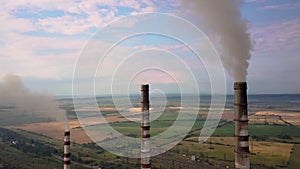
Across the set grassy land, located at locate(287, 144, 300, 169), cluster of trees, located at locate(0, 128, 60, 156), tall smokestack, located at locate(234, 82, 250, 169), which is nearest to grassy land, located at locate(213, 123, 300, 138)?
grassy land, located at locate(287, 144, 300, 169)

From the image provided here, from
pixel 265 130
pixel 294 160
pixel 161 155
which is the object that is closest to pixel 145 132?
pixel 294 160

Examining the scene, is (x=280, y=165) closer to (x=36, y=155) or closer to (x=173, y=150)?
(x=173, y=150)

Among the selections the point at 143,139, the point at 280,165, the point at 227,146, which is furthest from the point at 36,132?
the point at 143,139

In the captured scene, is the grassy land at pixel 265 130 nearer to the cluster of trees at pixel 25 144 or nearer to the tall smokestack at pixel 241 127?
the cluster of trees at pixel 25 144

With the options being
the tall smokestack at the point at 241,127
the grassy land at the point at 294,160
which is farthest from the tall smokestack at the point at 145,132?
the grassy land at the point at 294,160

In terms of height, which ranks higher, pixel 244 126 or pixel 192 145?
pixel 244 126

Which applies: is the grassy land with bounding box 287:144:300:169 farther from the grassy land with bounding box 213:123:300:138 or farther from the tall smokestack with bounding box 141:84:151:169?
the tall smokestack with bounding box 141:84:151:169
